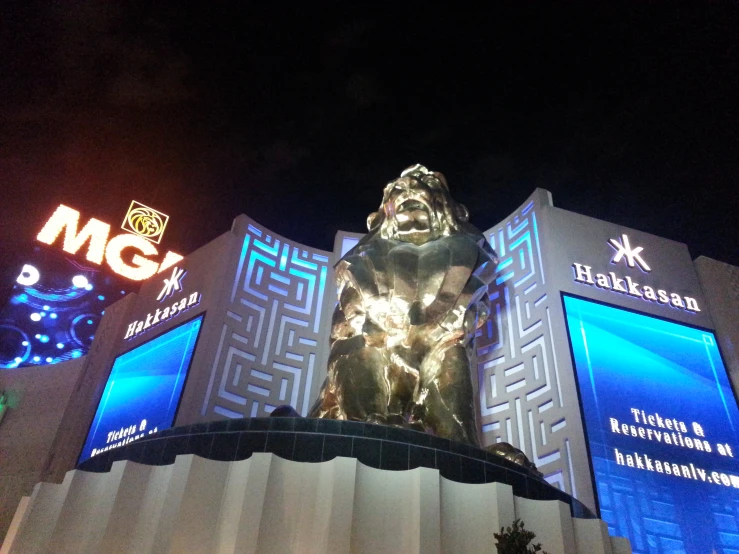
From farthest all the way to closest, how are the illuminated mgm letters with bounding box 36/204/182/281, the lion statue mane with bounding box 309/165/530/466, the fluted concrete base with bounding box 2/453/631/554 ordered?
the illuminated mgm letters with bounding box 36/204/182/281 → the lion statue mane with bounding box 309/165/530/466 → the fluted concrete base with bounding box 2/453/631/554

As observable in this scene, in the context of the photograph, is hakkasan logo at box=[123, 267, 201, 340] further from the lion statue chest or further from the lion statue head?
the lion statue chest

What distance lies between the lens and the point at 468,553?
3945 mm

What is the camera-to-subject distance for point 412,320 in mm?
6203

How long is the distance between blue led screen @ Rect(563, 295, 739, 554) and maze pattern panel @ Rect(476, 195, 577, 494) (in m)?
0.40

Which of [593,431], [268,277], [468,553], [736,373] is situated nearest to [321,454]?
[468,553]

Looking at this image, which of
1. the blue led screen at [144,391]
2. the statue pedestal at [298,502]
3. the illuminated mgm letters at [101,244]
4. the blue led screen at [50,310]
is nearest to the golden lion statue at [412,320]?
the statue pedestal at [298,502]

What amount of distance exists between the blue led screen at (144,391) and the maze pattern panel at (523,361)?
195 inches

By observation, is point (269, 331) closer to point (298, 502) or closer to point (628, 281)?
point (628, 281)

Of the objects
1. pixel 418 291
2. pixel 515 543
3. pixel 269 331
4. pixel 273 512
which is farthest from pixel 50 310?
pixel 515 543

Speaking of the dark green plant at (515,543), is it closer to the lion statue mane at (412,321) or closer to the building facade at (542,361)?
the lion statue mane at (412,321)

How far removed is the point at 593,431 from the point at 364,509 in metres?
4.79

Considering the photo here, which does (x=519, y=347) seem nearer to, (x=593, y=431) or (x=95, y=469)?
(x=593, y=431)

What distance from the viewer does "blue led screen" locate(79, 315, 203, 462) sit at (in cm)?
953

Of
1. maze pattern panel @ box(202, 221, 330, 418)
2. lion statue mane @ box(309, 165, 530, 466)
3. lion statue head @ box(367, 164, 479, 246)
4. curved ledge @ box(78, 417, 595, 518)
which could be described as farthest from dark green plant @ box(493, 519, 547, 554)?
maze pattern panel @ box(202, 221, 330, 418)
